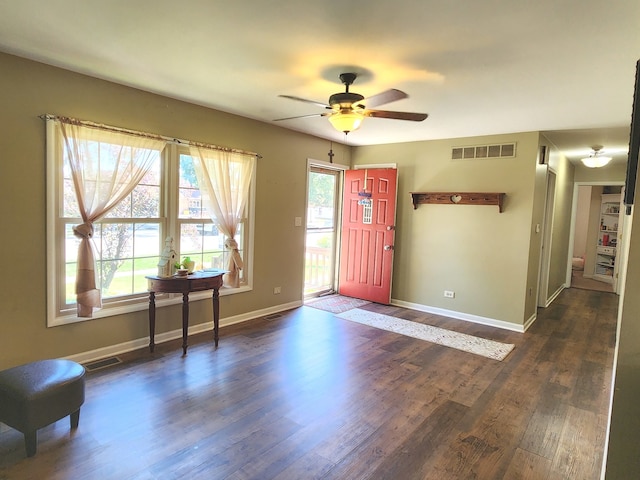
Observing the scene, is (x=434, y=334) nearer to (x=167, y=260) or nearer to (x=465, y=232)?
(x=465, y=232)

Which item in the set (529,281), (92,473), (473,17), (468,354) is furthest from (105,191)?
(529,281)

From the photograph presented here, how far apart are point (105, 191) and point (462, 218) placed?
4231 millimetres

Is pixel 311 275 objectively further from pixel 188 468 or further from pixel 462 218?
pixel 188 468

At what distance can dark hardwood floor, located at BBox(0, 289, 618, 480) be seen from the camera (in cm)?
206

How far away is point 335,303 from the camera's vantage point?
5.61 m

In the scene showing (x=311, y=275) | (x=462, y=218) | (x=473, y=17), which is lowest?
(x=311, y=275)

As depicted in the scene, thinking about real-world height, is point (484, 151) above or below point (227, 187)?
above

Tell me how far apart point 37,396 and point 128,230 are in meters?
1.74

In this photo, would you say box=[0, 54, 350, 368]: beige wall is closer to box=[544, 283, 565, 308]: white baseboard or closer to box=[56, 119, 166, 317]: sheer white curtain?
box=[56, 119, 166, 317]: sheer white curtain

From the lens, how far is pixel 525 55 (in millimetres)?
2387

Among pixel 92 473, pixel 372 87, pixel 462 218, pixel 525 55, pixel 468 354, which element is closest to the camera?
pixel 92 473

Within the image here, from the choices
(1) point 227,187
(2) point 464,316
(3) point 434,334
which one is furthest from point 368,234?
(1) point 227,187

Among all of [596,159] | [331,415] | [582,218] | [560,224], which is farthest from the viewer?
[582,218]

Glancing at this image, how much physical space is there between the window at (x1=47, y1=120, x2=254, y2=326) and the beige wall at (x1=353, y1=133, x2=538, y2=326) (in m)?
2.75
